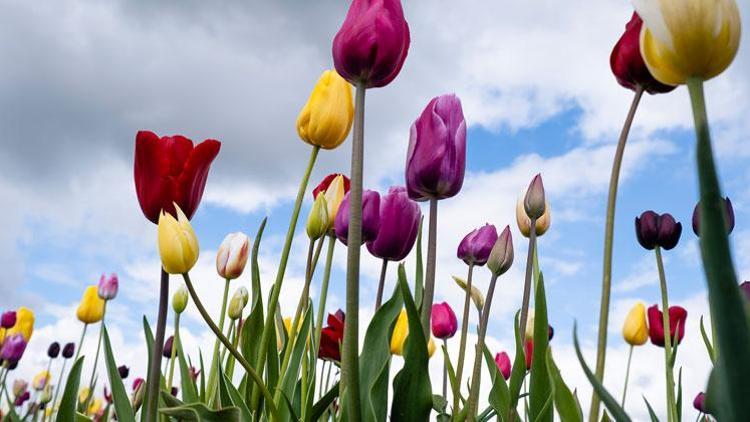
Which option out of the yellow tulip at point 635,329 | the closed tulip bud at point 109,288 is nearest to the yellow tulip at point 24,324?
the closed tulip bud at point 109,288

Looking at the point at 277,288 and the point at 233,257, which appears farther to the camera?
the point at 233,257

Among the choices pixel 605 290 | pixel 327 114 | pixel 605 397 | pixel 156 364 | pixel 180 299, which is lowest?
pixel 605 397

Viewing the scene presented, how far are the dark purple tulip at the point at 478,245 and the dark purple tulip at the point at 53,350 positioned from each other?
464cm

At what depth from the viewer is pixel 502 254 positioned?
1.62m

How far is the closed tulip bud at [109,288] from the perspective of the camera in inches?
160

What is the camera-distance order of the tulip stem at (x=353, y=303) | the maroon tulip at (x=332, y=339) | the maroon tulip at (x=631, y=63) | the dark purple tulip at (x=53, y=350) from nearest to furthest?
the tulip stem at (x=353, y=303) → the maroon tulip at (x=631, y=63) → the maroon tulip at (x=332, y=339) → the dark purple tulip at (x=53, y=350)

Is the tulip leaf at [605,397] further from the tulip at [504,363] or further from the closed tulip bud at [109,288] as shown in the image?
the closed tulip bud at [109,288]

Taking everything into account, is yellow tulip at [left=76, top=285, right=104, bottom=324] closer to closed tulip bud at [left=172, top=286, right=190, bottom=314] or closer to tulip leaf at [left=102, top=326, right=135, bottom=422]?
closed tulip bud at [left=172, top=286, right=190, bottom=314]

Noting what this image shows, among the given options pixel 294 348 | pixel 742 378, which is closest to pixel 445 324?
pixel 294 348

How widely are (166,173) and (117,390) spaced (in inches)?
20.3

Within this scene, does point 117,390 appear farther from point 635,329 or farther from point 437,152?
point 635,329

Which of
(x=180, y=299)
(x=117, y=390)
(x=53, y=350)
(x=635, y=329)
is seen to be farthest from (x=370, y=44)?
(x=53, y=350)

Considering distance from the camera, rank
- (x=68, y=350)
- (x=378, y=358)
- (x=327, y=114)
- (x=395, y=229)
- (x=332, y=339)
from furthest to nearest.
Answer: (x=68, y=350) → (x=332, y=339) → (x=327, y=114) → (x=395, y=229) → (x=378, y=358)

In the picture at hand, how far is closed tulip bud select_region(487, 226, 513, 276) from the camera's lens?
162 centimetres
